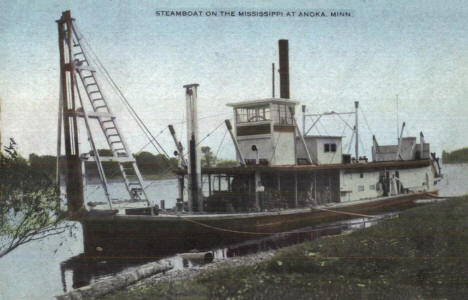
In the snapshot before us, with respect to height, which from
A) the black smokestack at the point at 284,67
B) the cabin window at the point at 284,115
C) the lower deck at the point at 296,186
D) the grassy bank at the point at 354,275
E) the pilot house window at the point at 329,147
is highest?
the black smokestack at the point at 284,67

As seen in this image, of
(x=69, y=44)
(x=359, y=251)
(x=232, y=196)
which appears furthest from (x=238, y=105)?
(x=359, y=251)

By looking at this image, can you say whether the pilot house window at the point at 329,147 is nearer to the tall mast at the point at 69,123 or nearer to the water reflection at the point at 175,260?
the water reflection at the point at 175,260

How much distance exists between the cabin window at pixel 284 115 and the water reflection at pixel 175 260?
5564 millimetres

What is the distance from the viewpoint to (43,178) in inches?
446

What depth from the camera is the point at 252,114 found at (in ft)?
71.9

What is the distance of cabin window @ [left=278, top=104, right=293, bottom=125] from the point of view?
2166cm

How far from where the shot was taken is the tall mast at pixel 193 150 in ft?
60.3

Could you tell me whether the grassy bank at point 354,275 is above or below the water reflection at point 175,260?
above

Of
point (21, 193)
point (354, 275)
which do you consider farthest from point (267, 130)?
point (21, 193)

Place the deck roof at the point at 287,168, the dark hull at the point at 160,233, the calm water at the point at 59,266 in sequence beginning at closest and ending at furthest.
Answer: the calm water at the point at 59,266
the dark hull at the point at 160,233
the deck roof at the point at 287,168

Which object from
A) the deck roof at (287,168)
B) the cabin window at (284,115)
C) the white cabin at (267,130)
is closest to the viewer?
the deck roof at (287,168)

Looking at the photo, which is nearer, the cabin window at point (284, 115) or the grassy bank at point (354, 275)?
the grassy bank at point (354, 275)

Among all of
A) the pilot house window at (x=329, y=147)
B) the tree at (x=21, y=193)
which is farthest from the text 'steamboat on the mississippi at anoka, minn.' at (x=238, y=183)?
the tree at (x=21, y=193)

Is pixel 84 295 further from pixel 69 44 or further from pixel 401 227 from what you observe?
pixel 401 227
